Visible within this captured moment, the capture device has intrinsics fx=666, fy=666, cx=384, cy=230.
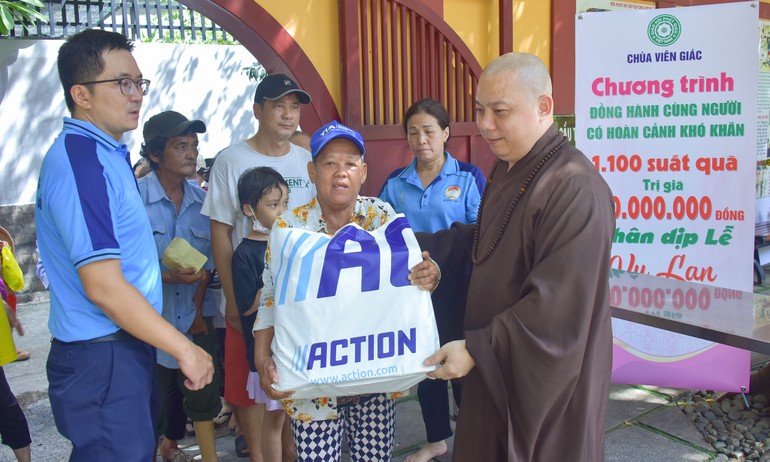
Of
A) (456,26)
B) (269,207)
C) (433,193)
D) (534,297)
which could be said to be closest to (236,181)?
(269,207)

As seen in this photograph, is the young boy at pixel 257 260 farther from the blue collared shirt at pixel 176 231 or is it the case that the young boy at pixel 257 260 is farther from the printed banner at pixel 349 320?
the printed banner at pixel 349 320

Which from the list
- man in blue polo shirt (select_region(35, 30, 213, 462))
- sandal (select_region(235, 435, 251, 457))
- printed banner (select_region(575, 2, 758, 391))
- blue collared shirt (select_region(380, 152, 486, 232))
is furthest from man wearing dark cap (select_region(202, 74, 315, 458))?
printed banner (select_region(575, 2, 758, 391))

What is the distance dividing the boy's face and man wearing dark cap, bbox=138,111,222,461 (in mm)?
403

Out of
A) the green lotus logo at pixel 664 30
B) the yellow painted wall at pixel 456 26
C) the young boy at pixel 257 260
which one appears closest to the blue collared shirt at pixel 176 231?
the young boy at pixel 257 260

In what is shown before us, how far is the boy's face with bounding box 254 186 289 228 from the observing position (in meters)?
3.00

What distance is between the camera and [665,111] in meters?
3.82

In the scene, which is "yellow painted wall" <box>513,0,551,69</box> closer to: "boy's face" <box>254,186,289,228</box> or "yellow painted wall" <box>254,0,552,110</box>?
"yellow painted wall" <box>254,0,552,110</box>

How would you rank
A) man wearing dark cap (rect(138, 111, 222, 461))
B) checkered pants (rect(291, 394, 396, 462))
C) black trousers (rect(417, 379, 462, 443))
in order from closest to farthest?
checkered pants (rect(291, 394, 396, 462))
man wearing dark cap (rect(138, 111, 222, 461))
black trousers (rect(417, 379, 462, 443))

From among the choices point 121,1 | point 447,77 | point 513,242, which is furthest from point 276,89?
point 121,1

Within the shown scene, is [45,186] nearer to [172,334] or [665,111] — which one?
[172,334]

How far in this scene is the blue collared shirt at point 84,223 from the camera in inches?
77.3

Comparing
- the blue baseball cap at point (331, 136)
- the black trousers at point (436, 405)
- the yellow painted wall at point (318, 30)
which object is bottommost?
the black trousers at point (436, 405)

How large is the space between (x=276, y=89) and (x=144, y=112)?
23.3 ft

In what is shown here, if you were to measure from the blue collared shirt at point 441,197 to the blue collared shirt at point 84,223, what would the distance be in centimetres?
165
